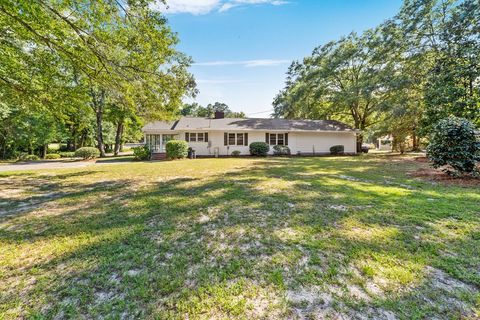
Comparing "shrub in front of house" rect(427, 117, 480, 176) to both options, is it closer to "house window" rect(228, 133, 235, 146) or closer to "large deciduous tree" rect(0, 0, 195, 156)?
"large deciduous tree" rect(0, 0, 195, 156)

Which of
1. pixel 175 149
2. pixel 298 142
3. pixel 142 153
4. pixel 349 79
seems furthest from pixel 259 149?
pixel 349 79

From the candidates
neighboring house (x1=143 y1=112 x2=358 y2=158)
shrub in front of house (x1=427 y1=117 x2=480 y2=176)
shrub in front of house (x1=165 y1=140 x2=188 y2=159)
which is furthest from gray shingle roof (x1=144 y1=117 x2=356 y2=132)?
shrub in front of house (x1=427 y1=117 x2=480 y2=176)

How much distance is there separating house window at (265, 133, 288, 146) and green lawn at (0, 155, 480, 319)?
1680 cm

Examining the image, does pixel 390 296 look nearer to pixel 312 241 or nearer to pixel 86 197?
pixel 312 241

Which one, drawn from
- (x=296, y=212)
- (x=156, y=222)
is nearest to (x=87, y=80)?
(x=156, y=222)

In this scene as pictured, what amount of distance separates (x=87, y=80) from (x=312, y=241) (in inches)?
385

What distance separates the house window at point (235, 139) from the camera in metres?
21.3

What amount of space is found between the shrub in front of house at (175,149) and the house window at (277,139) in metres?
8.40

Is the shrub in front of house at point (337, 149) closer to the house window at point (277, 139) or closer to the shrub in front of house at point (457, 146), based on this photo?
the house window at point (277, 139)

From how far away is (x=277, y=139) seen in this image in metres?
22.6

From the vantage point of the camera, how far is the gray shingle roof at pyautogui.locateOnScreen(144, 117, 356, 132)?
20.6m

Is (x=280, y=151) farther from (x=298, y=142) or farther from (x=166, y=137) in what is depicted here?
(x=166, y=137)

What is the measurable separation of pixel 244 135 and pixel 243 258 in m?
19.1

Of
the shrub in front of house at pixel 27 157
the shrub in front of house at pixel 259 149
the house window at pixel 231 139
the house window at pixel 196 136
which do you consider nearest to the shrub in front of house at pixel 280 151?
the shrub in front of house at pixel 259 149
